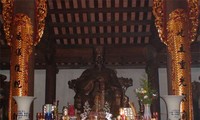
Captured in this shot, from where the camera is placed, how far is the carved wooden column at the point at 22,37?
536cm

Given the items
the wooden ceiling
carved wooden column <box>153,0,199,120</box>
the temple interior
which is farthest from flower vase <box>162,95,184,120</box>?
the wooden ceiling

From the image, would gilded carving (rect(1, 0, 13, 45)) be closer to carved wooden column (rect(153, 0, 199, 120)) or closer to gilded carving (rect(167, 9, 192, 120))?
carved wooden column (rect(153, 0, 199, 120))

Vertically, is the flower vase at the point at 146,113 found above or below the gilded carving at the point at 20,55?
below

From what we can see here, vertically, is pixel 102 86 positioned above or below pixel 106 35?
below

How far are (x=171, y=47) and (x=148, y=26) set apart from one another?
10.6ft

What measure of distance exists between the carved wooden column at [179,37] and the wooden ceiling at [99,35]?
2.16 metres

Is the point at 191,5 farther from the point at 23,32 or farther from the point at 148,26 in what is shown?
the point at 148,26

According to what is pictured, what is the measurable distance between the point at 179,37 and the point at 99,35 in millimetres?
3717

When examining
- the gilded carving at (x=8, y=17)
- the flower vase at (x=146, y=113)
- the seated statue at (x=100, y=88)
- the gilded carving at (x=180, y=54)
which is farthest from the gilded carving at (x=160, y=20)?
the seated statue at (x=100, y=88)

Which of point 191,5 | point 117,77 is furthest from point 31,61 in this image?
point 117,77

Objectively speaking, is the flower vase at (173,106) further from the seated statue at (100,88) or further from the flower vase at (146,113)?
the seated statue at (100,88)

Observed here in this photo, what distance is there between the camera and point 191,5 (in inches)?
223

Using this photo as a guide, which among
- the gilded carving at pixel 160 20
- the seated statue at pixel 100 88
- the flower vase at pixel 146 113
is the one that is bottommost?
the flower vase at pixel 146 113

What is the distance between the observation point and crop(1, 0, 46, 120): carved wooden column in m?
5.36
